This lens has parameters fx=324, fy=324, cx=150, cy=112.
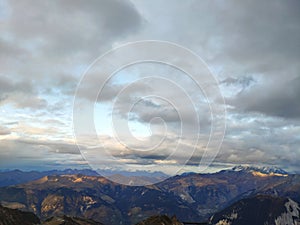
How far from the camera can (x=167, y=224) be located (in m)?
184

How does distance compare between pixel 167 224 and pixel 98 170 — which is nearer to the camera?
pixel 98 170

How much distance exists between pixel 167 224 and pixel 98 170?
145m

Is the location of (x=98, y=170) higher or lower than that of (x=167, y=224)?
higher

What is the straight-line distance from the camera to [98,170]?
50750 millimetres
